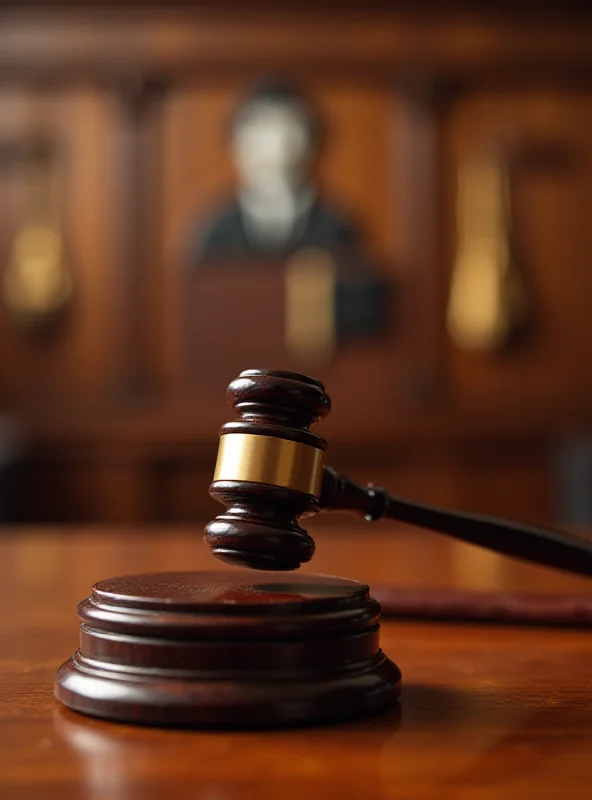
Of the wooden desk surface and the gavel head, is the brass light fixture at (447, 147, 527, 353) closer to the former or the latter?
the wooden desk surface

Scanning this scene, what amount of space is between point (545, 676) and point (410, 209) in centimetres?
543

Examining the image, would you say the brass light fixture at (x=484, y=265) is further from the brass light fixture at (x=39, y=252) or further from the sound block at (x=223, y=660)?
the sound block at (x=223, y=660)

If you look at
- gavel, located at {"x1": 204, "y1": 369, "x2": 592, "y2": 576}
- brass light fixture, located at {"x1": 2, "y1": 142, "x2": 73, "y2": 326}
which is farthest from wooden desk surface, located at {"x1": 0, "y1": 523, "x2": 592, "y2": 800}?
brass light fixture, located at {"x1": 2, "y1": 142, "x2": 73, "y2": 326}

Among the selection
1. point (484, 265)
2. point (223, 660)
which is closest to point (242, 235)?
point (484, 265)

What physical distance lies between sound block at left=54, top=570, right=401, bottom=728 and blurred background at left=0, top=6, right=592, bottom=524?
537cm

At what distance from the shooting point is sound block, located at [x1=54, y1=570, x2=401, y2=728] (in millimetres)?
587

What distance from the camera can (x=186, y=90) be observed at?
6.07m

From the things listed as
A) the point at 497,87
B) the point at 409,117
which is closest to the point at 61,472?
the point at 409,117

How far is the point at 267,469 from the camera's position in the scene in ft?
2.28

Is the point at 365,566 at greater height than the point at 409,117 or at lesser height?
lesser

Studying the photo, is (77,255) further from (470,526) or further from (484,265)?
(470,526)

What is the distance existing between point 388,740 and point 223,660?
0.09m

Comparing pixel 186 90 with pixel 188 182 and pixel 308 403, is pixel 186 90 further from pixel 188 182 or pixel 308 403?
pixel 308 403

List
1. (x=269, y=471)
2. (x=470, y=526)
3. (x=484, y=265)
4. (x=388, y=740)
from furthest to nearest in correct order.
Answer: (x=484, y=265) → (x=470, y=526) → (x=269, y=471) → (x=388, y=740)
